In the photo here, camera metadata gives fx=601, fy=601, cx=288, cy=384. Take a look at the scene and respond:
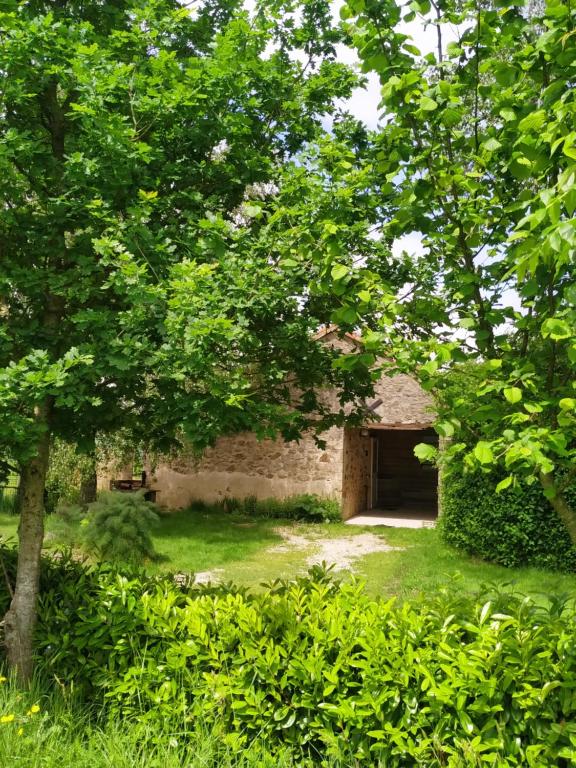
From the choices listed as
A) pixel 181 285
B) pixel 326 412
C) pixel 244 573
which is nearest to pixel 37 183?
pixel 181 285

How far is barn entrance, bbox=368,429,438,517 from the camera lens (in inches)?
813

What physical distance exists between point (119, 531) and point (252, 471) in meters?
6.66

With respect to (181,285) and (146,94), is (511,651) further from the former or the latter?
(146,94)

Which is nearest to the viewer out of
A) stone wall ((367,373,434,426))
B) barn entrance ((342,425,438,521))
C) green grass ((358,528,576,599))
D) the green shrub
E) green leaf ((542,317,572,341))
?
green leaf ((542,317,572,341))

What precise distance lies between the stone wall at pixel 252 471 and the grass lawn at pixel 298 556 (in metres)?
1.21

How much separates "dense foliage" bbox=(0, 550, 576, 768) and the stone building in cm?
1090

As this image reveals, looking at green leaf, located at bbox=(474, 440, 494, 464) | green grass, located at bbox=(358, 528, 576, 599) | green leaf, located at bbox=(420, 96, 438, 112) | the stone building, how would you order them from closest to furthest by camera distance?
1. green leaf, located at bbox=(474, 440, 494, 464)
2. green leaf, located at bbox=(420, 96, 438, 112)
3. green grass, located at bbox=(358, 528, 576, 599)
4. the stone building

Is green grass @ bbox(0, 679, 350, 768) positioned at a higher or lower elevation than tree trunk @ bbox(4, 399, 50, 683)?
lower

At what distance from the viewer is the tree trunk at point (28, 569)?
4383 mm

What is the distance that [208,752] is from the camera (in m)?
3.36

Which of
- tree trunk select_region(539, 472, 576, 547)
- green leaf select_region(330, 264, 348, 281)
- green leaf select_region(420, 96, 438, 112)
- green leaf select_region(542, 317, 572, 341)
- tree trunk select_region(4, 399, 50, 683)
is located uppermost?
green leaf select_region(420, 96, 438, 112)

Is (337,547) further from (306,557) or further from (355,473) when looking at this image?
(355,473)

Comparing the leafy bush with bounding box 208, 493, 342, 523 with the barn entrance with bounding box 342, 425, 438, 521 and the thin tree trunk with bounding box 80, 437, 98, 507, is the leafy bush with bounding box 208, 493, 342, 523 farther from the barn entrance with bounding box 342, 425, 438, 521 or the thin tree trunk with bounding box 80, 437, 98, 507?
the thin tree trunk with bounding box 80, 437, 98, 507

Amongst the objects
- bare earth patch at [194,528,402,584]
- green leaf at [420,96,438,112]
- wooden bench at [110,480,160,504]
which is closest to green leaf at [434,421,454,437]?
green leaf at [420,96,438,112]
